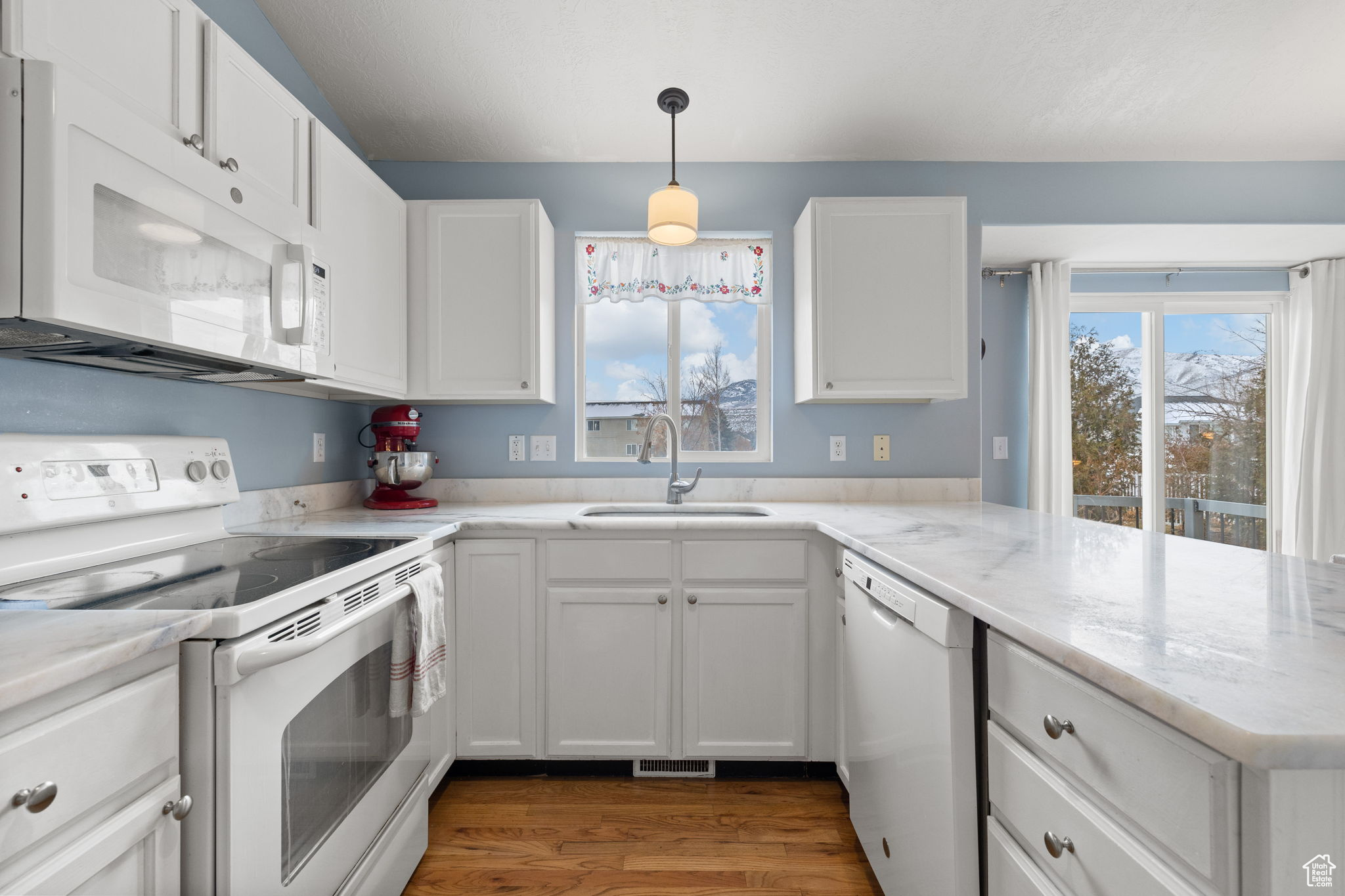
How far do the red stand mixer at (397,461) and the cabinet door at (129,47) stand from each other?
1121mm

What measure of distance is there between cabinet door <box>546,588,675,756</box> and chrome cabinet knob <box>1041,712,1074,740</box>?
124cm

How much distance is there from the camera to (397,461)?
2.13 meters

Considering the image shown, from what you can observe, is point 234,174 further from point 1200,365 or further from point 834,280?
point 1200,365

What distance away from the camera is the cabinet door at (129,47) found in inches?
35.0

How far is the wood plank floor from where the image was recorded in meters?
1.50

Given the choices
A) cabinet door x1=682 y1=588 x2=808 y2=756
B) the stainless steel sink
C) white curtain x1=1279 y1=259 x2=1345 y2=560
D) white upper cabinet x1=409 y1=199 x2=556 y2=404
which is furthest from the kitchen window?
white curtain x1=1279 y1=259 x2=1345 y2=560

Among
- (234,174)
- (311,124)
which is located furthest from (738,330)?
(234,174)

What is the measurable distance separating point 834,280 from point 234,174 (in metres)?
1.86

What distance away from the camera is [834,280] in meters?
2.27

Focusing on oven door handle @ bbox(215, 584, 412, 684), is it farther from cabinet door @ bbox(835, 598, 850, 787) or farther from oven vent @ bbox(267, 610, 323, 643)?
cabinet door @ bbox(835, 598, 850, 787)

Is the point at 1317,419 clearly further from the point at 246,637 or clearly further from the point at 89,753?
the point at 89,753

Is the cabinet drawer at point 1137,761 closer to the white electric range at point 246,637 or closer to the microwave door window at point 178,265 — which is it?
the white electric range at point 246,637

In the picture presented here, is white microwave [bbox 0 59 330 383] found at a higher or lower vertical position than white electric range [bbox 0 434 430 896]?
higher

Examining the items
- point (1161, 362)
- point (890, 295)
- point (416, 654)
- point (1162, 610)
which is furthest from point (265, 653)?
point (1161, 362)
